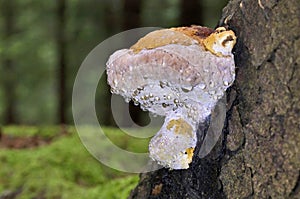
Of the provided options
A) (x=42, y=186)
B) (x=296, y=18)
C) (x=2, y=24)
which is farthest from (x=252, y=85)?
(x=2, y=24)

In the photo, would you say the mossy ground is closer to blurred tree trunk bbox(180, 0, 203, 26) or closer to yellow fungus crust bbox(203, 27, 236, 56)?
yellow fungus crust bbox(203, 27, 236, 56)

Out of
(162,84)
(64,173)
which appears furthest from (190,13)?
(162,84)

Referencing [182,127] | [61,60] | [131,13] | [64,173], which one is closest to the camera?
[182,127]

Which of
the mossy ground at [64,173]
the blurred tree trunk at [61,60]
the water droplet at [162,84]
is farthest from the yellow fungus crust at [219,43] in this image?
the blurred tree trunk at [61,60]

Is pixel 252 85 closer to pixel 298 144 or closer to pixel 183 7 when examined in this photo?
pixel 298 144

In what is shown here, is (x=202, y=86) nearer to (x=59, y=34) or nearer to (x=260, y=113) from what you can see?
(x=260, y=113)

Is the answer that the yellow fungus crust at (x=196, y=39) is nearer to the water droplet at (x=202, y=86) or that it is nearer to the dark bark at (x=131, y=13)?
the water droplet at (x=202, y=86)
